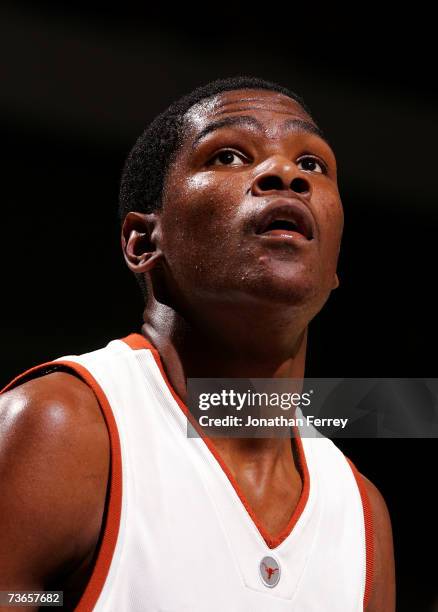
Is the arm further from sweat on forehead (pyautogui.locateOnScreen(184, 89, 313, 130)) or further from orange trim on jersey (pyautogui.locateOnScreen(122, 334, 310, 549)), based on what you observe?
sweat on forehead (pyautogui.locateOnScreen(184, 89, 313, 130))

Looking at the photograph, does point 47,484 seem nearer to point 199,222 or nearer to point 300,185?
point 199,222

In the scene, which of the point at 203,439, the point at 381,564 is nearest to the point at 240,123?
the point at 203,439

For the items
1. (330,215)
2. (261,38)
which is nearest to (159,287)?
(330,215)

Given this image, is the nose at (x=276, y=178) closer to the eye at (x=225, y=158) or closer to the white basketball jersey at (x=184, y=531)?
the eye at (x=225, y=158)

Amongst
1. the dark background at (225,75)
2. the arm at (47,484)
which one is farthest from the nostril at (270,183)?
the dark background at (225,75)

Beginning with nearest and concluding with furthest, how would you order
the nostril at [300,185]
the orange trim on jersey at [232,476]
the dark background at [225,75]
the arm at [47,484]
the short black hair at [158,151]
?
the arm at [47,484] → the orange trim on jersey at [232,476] → the nostril at [300,185] → the short black hair at [158,151] → the dark background at [225,75]

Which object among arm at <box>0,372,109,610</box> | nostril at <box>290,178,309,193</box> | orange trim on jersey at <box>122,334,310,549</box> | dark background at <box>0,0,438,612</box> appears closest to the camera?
arm at <box>0,372,109,610</box>

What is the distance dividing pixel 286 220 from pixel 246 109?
0.26 m

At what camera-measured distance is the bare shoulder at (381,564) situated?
155 cm

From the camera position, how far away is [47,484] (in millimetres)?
1200

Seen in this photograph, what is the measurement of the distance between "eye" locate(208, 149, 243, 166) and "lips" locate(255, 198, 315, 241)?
0.14 metres

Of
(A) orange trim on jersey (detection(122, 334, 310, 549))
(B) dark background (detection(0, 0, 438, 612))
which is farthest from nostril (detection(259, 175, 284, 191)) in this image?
(B) dark background (detection(0, 0, 438, 612))

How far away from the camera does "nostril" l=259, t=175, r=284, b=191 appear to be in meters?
1.48

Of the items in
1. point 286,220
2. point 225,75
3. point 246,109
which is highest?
point 225,75
